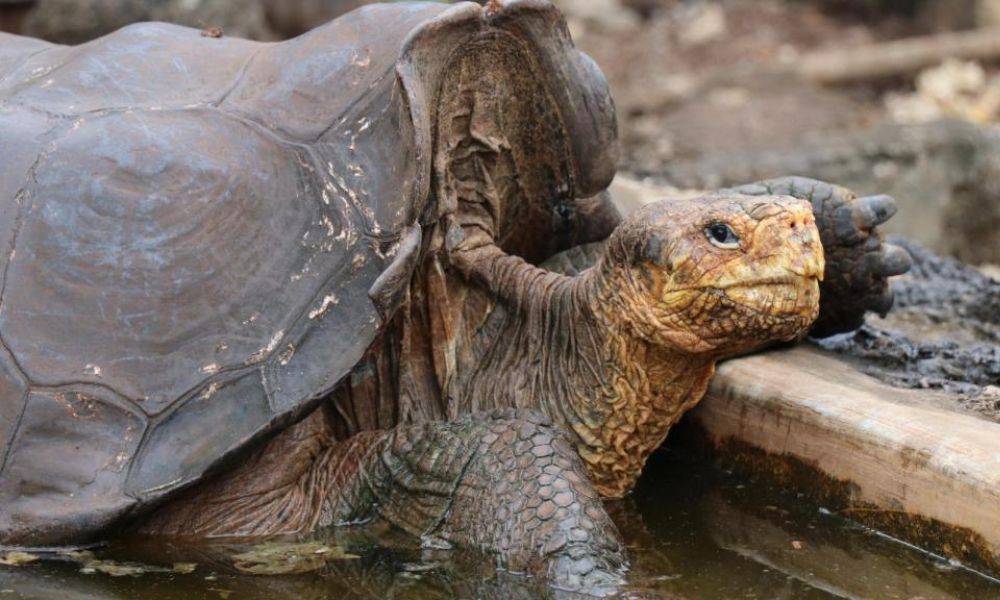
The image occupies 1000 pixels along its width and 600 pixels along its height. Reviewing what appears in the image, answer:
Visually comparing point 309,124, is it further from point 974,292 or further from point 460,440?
point 974,292

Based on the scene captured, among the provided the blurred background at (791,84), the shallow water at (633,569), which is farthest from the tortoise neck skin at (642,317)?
the blurred background at (791,84)

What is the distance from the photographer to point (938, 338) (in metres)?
5.19

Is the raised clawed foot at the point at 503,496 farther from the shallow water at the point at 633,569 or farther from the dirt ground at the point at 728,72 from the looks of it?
the dirt ground at the point at 728,72

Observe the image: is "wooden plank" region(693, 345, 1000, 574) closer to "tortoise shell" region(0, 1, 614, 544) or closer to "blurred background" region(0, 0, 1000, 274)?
"tortoise shell" region(0, 1, 614, 544)

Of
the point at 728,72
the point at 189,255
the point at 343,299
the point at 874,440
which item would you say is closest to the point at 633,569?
the point at 874,440

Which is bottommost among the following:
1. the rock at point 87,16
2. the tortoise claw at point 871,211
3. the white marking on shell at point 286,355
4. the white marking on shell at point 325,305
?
the white marking on shell at point 286,355

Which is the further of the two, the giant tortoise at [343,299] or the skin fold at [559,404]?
the giant tortoise at [343,299]

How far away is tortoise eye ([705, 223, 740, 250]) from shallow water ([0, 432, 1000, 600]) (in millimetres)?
815

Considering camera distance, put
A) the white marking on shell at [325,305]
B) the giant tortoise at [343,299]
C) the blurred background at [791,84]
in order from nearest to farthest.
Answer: the giant tortoise at [343,299] < the white marking on shell at [325,305] < the blurred background at [791,84]

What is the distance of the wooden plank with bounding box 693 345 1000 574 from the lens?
3578mm

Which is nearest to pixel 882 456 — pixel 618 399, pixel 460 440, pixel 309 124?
pixel 618 399

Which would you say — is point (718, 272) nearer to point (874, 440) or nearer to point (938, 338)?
point (874, 440)

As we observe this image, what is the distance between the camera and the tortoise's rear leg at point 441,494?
3.51 m

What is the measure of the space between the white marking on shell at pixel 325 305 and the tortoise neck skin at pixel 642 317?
0.53 meters
